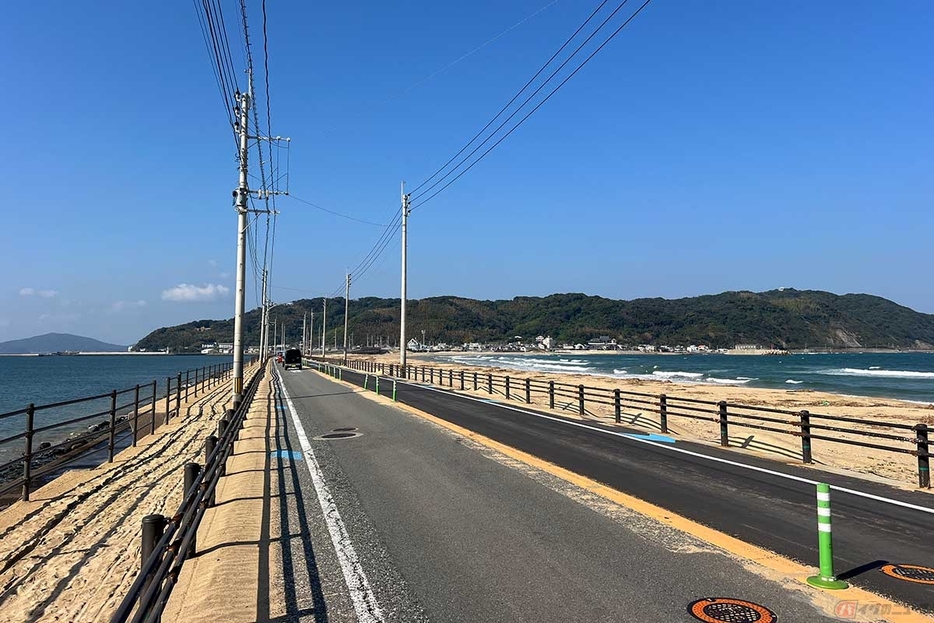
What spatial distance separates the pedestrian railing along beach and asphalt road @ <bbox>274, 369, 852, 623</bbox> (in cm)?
464

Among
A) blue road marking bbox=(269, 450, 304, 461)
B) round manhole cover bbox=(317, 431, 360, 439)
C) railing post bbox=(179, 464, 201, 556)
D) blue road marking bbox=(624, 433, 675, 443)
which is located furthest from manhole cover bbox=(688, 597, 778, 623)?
round manhole cover bbox=(317, 431, 360, 439)

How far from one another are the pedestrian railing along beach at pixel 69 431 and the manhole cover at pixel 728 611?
29.6ft

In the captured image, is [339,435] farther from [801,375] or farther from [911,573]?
[801,375]

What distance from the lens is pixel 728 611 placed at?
4680 mm

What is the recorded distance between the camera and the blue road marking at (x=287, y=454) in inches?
464

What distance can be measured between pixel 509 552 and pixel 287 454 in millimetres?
7297

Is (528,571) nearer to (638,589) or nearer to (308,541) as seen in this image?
(638,589)

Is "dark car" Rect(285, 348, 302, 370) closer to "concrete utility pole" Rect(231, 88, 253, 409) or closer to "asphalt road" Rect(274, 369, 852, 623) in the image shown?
"concrete utility pole" Rect(231, 88, 253, 409)

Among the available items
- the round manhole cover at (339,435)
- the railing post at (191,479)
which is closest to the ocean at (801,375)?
the round manhole cover at (339,435)

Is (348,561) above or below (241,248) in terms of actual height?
below

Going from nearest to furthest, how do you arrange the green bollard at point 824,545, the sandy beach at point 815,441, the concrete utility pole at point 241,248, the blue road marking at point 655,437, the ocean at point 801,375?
the green bollard at point 824,545
the sandy beach at point 815,441
the blue road marking at point 655,437
the concrete utility pole at point 241,248
the ocean at point 801,375

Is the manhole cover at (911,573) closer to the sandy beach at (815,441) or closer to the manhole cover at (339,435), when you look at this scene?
the sandy beach at (815,441)

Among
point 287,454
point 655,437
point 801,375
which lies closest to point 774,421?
point 655,437

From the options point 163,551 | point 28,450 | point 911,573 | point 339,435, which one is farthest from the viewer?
point 339,435
